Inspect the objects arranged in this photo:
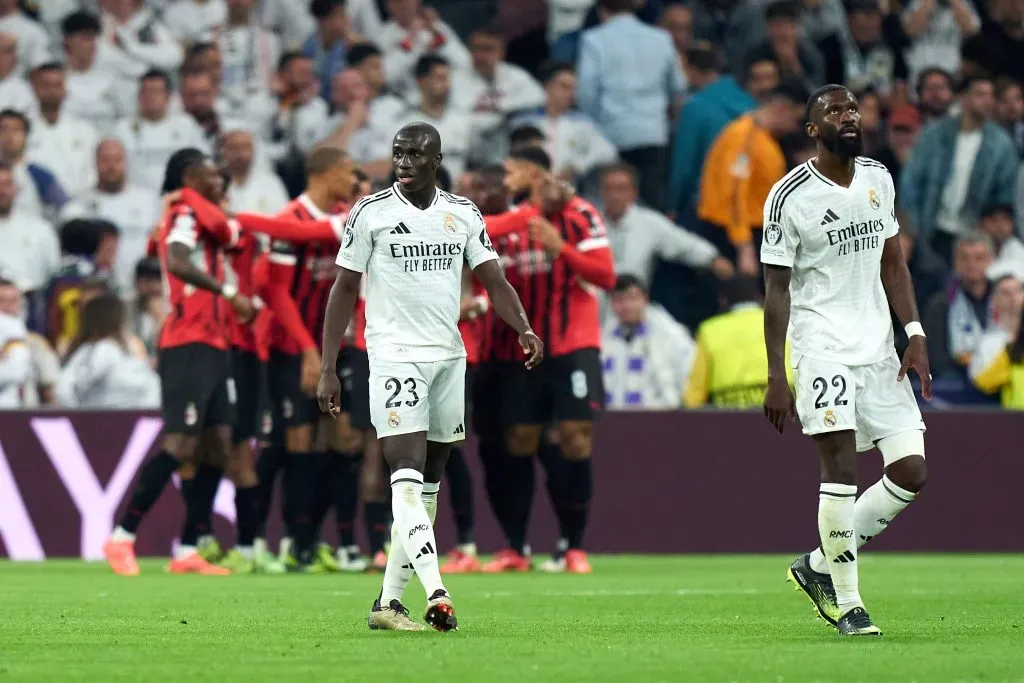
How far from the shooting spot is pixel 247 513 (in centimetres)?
1356

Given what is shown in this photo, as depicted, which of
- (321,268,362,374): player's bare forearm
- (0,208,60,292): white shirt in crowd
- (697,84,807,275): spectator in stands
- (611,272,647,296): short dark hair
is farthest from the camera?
(697,84,807,275): spectator in stands

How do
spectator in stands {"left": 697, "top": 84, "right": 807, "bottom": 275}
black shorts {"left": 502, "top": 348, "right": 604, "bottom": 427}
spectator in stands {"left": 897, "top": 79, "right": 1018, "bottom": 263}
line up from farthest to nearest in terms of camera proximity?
spectator in stands {"left": 897, "top": 79, "right": 1018, "bottom": 263}
spectator in stands {"left": 697, "top": 84, "right": 807, "bottom": 275}
black shorts {"left": 502, "top": 348, "right": 604, "bottom": 427}

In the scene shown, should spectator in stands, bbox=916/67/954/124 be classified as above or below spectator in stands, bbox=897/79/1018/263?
above

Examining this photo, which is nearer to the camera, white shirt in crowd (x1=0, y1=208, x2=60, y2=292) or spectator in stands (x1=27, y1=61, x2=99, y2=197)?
white shirt in crowd (x1=0, y1=208, x2=60, y2=292)

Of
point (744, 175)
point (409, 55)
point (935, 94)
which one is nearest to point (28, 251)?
point (409, 55)

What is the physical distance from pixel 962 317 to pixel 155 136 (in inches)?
302

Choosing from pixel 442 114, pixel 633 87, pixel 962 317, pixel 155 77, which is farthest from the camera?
pixel 633 87

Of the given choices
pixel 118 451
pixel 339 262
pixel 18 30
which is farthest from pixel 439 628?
pixel 18 30

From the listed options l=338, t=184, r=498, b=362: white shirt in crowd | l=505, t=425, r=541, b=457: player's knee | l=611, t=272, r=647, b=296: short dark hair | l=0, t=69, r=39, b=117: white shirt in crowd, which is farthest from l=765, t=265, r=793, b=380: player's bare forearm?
l=0, t=69, r=39, b=117: white shirt in crowd

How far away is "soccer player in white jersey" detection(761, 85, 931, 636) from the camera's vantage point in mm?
7938

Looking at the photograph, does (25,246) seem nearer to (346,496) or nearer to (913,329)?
(346,496)

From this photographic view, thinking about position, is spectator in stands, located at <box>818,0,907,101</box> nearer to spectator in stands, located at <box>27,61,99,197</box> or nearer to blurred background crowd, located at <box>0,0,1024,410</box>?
blurred background crowd, located at <box>0,0,1024,410</box>

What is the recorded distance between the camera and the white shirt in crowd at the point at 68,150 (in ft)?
58.7

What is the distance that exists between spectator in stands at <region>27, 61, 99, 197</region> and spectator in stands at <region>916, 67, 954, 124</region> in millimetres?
8281
